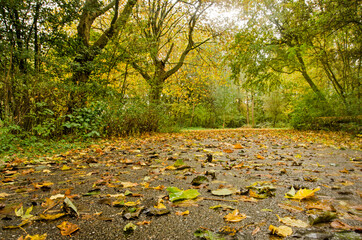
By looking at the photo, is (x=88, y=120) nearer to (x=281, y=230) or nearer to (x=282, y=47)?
(x=281, y=230)

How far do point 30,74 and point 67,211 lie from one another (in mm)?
4936

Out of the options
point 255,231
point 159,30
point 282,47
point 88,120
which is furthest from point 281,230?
point 282,47

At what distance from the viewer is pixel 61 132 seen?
5.30 metres

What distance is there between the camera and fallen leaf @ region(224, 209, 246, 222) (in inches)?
47.7

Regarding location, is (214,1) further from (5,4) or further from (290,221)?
(290,221)

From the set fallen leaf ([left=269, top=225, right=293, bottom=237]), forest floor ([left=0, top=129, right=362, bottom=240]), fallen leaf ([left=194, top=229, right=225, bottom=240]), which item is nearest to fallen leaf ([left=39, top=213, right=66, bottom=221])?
forest floor ([left=0, top=129, right=362, bottom=240])

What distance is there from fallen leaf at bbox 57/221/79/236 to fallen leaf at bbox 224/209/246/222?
92cm

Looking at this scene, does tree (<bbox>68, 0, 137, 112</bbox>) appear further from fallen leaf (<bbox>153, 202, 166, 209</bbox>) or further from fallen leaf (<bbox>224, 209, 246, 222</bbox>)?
fallen leaf (<bbox>224, 209, 246, 222</bbox>)

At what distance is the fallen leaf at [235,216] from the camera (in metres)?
1.21

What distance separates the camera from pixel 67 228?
3.67 ft

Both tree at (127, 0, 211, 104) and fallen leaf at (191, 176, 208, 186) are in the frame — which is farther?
tree at (127, 0, 211, 104)

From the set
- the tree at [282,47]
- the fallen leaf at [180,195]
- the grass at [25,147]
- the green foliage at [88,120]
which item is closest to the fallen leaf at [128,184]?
the fallen leaf at [180,195]

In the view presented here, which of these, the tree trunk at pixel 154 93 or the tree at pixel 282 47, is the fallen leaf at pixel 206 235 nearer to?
the tree trunk at pixel 154 93

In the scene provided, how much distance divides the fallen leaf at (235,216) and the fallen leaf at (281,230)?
7.3 inches
